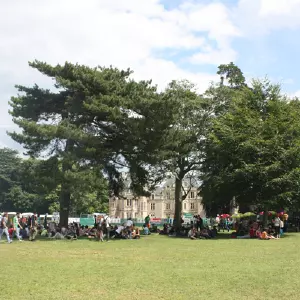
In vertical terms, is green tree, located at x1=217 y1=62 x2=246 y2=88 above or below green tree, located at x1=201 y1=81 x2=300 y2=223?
above

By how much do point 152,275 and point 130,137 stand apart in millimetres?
17043

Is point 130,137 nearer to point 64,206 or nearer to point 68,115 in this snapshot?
point 68,115

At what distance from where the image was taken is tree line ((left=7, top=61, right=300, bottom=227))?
2659 centimetres

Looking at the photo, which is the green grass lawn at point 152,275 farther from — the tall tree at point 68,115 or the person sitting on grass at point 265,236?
the tall tree at point 68,115

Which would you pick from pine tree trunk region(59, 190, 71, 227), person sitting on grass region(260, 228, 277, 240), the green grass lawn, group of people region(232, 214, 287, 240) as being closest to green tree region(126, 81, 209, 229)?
pine tree trunk region(59, 190, 71, 227)

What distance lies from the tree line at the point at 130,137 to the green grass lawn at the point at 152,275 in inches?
422

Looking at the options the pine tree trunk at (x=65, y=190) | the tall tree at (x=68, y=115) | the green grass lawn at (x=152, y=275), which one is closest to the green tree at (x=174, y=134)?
the tall tree at (x=68, y=115)

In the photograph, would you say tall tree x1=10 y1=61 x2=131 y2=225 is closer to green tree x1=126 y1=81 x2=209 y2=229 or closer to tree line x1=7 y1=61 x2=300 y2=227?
A: tree line x1=7 y1=61 x2=300 y2=227

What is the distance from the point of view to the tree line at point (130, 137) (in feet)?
87.2

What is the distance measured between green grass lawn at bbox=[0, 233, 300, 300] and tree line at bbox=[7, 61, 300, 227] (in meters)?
10.7

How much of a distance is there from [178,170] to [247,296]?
3181cm

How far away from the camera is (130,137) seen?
27844 millimetres

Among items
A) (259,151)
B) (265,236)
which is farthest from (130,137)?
(265,236)

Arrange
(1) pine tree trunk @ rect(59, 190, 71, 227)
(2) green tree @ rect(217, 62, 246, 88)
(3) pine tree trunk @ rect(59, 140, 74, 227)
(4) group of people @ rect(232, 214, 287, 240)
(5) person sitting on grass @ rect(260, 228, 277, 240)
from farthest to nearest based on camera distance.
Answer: (2) green tree @ rect(217, 62, 246, 88) → (1) pine tree trunk @ rect(59, 190, 71, 227) → (3) pine tree trunk @ rect(59, 140, 74, 227) → (4) group of people @ rect(232, 214, 287, 240) → (5) person sitting on grass @ rect(260, 228, 277, 240)
